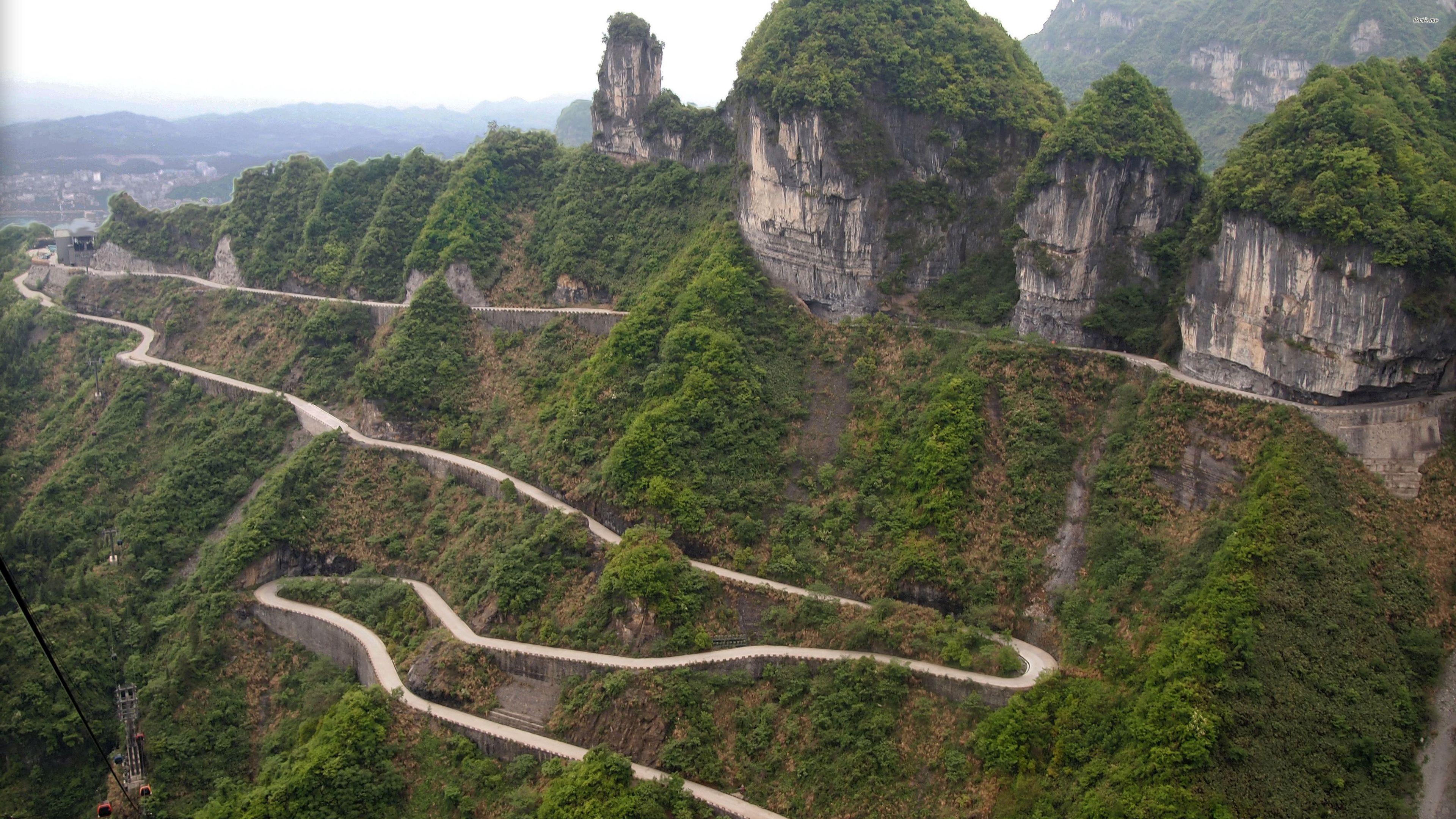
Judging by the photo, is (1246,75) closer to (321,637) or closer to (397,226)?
(397,226)

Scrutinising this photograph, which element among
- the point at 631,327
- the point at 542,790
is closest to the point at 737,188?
the point at 631,327

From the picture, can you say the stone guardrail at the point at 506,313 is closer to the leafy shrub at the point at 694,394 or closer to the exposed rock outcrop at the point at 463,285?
the exposed rock outcrop at the point at 463,285

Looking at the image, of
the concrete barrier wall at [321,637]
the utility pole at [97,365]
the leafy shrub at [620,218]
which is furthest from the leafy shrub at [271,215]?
the concrete barrier wall at [321,637]

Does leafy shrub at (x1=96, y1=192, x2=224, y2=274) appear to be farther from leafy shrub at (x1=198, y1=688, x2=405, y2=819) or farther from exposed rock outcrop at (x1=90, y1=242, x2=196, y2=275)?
leafy shrub at (x1=198, y1=688, x2=405, y2=819)

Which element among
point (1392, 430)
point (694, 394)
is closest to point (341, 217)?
point (694, 394)

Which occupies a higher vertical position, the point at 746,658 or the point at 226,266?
the point at 226,266

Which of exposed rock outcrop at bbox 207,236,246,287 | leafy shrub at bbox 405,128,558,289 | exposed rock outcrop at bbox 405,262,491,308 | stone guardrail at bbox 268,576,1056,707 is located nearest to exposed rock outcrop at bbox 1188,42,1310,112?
leafy shrub at bbox 405,128,558,289

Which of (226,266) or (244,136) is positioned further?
(244,136)
